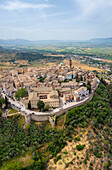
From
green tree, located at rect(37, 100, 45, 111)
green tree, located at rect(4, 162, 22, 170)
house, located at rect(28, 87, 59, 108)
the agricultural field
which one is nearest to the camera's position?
green tree, located at rect(4, 162, 22, 170)

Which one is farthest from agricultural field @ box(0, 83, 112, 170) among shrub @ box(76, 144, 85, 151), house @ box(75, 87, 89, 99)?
house @ box(75, 87, 89, 99)

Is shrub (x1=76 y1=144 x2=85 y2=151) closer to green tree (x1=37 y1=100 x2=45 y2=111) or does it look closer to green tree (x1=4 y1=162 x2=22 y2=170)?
green tree (x1=4 y1=162 x2=22 y2=170)

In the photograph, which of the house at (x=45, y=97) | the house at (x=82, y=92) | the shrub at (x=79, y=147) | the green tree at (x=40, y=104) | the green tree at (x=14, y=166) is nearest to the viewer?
the green tree at (x=14, y=166)

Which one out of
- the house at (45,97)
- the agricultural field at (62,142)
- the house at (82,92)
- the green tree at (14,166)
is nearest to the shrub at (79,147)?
the agricultural field at (62,142)

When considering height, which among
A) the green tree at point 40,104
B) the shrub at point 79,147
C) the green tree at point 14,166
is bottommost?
the green tree at point 14,166

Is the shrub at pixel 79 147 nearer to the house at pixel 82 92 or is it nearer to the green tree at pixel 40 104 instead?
the green tree at pixel 40 104

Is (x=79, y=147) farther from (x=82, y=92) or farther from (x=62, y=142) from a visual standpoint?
(x=82, y=92)

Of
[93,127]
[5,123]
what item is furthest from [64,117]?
[5,123]

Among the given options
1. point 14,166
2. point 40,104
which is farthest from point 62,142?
point 14,166

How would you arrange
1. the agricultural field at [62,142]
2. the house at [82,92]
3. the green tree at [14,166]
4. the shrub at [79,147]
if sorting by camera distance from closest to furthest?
1. the green tree at [14,166]
2. the agricultural field at [62,142]
3. the shrub at [79,147]
4. the house at [82,92]

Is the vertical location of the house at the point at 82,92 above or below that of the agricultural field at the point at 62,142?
above

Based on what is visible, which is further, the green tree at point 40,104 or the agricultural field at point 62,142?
the green tree at point 40,104

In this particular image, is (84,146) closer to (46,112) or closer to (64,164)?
(64,164)
